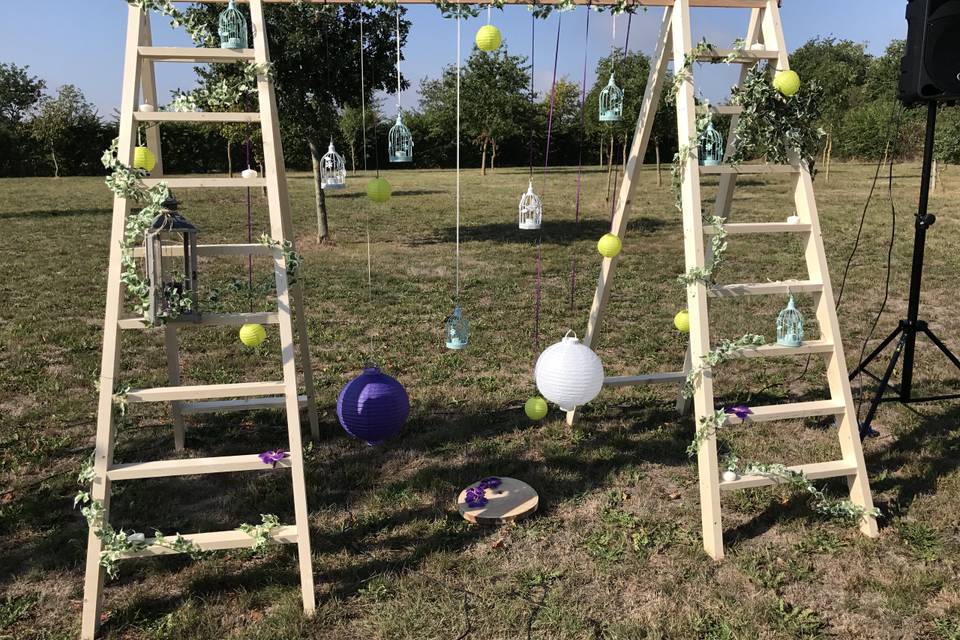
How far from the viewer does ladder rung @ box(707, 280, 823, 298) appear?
3.27 m

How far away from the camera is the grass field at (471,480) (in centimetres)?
284

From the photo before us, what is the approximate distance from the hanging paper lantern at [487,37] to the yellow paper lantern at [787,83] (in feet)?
4.54

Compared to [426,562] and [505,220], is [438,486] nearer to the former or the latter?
[426,562]

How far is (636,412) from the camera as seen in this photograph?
4867 millimetres

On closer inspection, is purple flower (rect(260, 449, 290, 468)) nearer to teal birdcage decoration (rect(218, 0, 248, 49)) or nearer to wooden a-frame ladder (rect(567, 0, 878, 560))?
teal birdcage decoration (rect(218, 0, 248, 49))

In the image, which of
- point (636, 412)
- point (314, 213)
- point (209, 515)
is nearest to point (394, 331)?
point (636, 412)

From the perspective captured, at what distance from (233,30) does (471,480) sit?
2.62 m

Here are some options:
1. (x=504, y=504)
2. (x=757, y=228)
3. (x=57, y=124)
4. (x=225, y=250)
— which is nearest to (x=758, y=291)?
(x=757, y=228)

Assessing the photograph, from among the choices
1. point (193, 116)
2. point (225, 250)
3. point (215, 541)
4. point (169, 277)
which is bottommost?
point (215, 541)

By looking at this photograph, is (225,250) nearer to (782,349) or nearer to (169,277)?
(169,277)

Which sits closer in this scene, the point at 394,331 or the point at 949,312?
the point at 394,331

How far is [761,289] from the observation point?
10.8ft

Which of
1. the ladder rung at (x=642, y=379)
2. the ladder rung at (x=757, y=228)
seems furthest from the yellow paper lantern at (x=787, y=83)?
the ladder rung at (x=642, y=379)

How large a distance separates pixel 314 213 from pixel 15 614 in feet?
43.6
